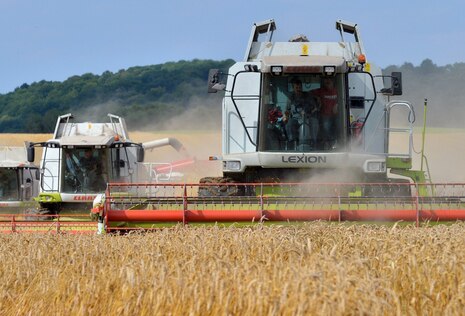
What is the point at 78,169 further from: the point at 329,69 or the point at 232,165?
the point at 329,69

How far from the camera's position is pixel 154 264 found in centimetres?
567

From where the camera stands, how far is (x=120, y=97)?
5909 cm

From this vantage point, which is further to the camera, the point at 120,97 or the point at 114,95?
the point at 114,95

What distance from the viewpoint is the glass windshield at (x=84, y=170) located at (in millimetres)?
16719

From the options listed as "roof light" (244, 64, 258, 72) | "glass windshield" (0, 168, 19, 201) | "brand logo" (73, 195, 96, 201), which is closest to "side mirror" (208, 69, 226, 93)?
"roof light" (244, 64, 258, 72)

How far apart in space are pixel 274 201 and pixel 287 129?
0.96m

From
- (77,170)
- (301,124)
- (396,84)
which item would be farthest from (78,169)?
(396,84)

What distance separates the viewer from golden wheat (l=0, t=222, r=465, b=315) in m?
4.37

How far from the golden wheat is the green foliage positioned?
41817mm

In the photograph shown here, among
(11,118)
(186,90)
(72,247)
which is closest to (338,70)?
(72,247)

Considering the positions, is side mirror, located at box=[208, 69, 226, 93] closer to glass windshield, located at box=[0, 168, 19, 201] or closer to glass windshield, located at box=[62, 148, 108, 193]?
glass windshield, located at box=[62, 148, 108, 193]

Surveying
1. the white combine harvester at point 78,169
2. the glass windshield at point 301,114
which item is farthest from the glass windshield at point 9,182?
the glass windshield at point 301,114

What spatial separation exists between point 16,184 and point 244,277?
16070 mm

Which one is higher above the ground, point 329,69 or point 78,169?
point 329,69
